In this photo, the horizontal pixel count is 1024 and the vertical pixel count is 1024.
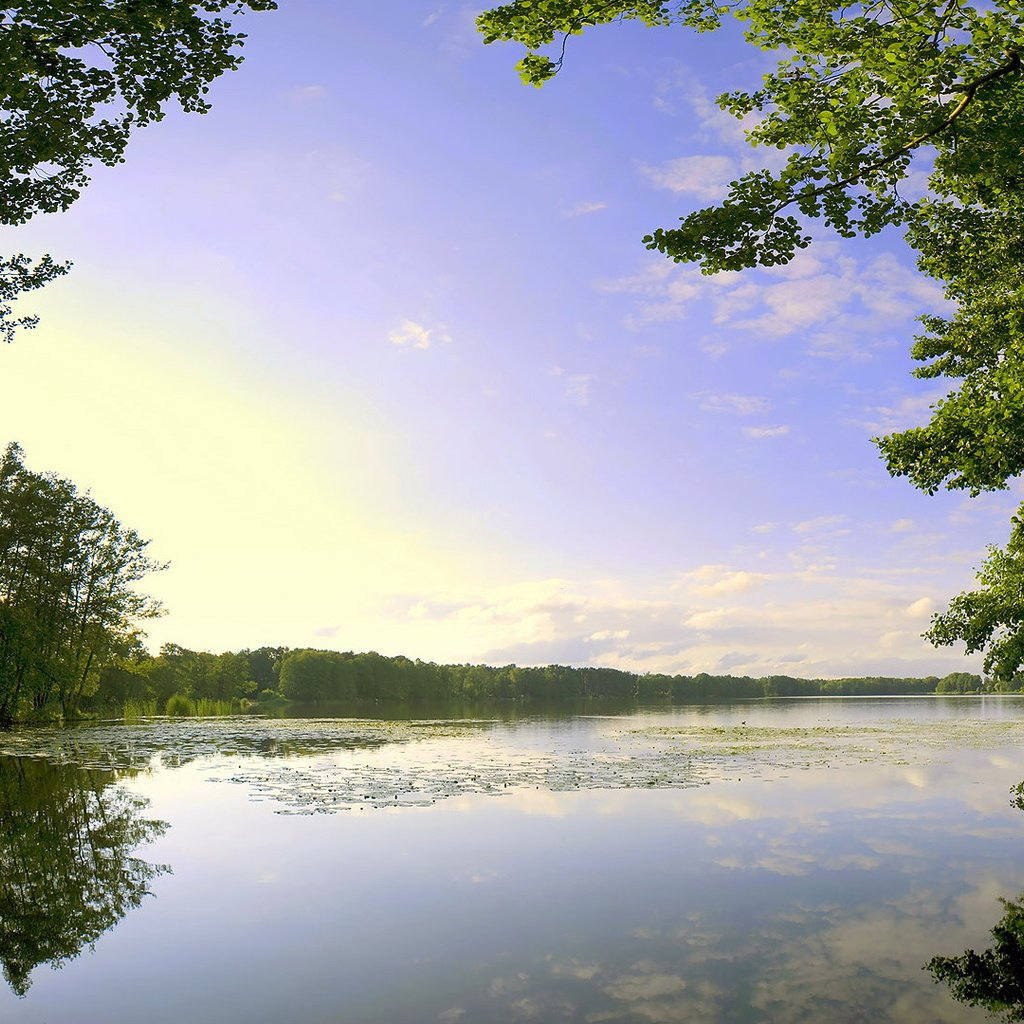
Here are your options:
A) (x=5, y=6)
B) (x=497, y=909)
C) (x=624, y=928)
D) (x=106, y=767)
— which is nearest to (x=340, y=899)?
(x=497, y=909)

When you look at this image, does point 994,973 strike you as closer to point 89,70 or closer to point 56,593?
point 89,70

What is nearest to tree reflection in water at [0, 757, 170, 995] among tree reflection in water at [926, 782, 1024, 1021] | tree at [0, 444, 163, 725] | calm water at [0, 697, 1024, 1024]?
calm water at [0, 697, 1024, 1024]

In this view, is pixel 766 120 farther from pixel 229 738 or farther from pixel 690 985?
pixel 229 738

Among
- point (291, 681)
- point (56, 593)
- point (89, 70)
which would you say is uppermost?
point (89, 70)

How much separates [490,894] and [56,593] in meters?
48.9

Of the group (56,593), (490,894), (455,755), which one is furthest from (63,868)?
(56,593)

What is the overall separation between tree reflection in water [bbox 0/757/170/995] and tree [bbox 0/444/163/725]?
26.3m

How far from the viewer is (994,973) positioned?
8.45 meters

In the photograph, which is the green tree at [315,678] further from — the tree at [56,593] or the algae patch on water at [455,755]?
the algae patch on water at [455,755]

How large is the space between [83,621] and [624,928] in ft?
181

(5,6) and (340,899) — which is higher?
(5,6)

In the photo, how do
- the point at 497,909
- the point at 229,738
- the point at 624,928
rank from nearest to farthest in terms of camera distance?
1. the point at 624,928
2. the point at 497,909
3. the point at 229,738

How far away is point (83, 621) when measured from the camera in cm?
5466

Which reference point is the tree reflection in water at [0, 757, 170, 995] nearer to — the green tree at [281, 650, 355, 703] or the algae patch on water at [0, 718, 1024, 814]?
the algae patch on water at [0, 718, 1024, 814]
